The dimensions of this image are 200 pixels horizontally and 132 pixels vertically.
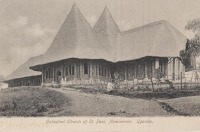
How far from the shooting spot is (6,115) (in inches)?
251

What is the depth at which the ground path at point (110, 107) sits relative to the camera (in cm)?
635

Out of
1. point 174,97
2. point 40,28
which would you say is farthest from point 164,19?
point 40,28

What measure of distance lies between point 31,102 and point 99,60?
1442 millimetres

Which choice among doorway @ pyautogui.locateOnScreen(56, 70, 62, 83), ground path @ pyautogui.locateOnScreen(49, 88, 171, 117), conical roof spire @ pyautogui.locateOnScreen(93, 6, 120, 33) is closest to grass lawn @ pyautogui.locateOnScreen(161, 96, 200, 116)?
ground path @ pyautogui.locateOnScreen(49, 88, 171, 117)

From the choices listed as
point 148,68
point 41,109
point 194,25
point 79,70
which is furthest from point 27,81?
point 194,25

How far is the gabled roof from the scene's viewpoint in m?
7.04

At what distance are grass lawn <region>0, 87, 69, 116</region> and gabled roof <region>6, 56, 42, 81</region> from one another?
0.39 m

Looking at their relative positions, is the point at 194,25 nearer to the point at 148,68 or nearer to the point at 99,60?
the point at 148,68

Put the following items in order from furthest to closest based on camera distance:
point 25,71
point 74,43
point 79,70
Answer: point 25,71, point 74,43, point 79,70

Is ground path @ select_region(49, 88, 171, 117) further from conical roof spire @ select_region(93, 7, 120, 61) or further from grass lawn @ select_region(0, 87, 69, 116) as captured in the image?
conical roof spire @ select_region(93, 7, 120, 61)

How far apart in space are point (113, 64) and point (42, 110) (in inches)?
64.4

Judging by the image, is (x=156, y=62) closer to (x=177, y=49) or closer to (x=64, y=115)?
(x=177, y=49)

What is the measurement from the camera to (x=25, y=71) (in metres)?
7.75

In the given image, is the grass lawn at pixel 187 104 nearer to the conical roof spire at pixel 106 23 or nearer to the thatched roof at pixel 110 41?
the thatched roof at pixel 110 41
